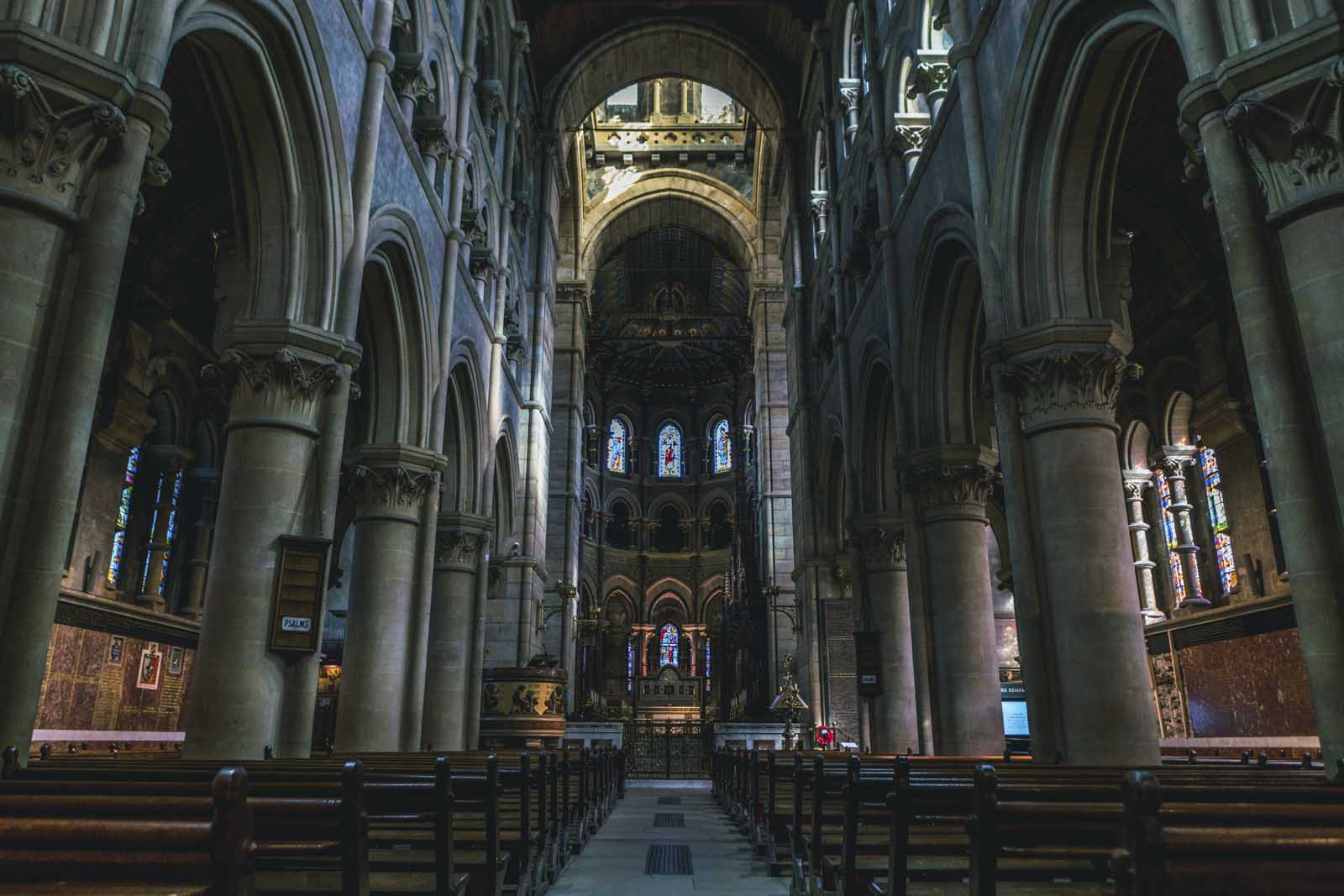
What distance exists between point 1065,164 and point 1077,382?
7.45ft

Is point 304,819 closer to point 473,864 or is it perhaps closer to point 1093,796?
point 473,864

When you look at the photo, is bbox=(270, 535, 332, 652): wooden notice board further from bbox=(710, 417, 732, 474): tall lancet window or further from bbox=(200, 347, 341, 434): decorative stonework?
bbox=(710, 417, 732, 474): tall lancet window

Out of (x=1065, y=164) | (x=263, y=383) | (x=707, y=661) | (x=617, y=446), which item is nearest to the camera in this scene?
(x=263, y=383)

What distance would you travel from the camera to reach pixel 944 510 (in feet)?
41.5

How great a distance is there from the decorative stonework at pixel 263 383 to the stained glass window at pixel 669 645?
1447 inches

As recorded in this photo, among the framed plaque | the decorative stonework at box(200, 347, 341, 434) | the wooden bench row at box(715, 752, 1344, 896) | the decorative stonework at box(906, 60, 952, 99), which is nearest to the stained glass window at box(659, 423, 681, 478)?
the framed plaque

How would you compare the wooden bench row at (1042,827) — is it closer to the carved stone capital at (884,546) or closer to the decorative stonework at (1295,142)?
the decorative stonework at (1295,142)

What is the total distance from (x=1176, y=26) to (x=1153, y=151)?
8789 mm

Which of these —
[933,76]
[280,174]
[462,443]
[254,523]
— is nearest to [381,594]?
[254,523]

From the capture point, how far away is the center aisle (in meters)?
6.27

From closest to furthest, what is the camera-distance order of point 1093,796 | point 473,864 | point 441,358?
1. point 1093,796
2. point 473,864
3. point 441,358

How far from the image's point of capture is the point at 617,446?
154ft

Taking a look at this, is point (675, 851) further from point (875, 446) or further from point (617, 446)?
point (617, 446)

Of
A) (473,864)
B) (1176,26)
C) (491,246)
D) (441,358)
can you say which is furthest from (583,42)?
(473,864)
